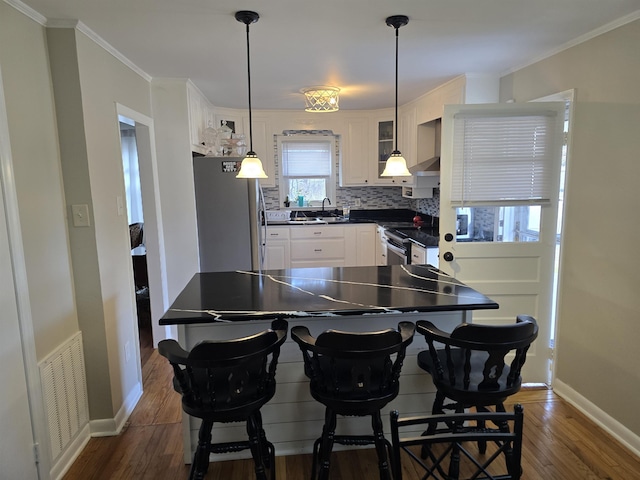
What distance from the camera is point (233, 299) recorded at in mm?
2066

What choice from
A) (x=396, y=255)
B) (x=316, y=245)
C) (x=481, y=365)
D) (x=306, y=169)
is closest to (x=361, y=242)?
(x=316, y=245)

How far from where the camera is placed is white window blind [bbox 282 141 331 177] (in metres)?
5.65

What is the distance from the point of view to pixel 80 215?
2.27 meters

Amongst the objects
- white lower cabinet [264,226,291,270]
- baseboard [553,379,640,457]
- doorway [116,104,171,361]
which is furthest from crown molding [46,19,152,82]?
baseboard [553,379,640,457]

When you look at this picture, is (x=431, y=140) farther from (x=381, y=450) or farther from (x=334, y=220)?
(x=381, y=450)

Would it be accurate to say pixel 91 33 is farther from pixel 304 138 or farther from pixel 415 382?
pixel 304 138

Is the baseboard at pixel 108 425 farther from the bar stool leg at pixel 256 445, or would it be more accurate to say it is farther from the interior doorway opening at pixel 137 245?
the bar stool leg at pixel 256 445

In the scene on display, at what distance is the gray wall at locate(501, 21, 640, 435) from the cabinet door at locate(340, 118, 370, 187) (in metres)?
2.74

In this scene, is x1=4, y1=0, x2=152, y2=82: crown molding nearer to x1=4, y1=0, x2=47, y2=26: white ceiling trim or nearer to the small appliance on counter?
x1=4, y1=0, x2=47, y2=26: white ceiling trim

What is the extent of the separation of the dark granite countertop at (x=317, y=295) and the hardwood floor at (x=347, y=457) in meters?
0.89

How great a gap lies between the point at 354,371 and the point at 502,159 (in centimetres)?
201

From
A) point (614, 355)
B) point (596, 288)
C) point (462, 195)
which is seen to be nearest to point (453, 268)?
point (462, 195)

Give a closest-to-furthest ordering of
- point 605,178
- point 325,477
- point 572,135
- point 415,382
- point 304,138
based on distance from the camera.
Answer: point 325,477 < point 415,382 < point 605,178 < point 572,135 < point 304,138

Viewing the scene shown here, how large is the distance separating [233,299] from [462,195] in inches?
70.4
